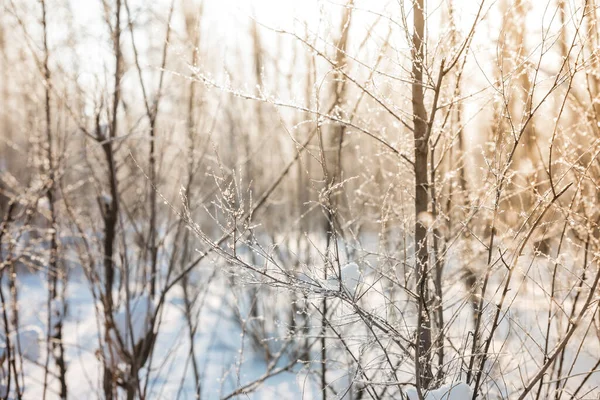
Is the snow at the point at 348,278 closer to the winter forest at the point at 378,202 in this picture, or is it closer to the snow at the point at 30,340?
the winter forest at the point at 378,202

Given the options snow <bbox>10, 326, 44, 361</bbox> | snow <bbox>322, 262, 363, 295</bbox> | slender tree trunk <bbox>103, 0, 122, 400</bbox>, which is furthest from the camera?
snow <bbox>10, 326, 44, 361</bbox>

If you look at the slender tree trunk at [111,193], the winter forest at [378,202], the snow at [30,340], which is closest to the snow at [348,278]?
the winter forest at [378,202]

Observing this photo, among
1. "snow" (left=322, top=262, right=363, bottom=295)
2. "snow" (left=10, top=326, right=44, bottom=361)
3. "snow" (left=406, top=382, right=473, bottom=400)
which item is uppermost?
"snow" (left=322, top=262, right=363, bottom=295)

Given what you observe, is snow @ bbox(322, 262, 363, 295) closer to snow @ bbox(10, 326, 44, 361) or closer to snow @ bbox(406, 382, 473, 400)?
snow @ bbox(406, 382, 473, 400)

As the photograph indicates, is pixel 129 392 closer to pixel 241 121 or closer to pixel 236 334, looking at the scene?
pixel 241 121

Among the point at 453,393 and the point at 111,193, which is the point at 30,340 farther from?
the point at 453,393

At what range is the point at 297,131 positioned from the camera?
4801 millimetres

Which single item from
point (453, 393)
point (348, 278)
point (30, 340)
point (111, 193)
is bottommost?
point (30, 340)

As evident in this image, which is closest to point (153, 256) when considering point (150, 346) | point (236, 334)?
point (150, 346)

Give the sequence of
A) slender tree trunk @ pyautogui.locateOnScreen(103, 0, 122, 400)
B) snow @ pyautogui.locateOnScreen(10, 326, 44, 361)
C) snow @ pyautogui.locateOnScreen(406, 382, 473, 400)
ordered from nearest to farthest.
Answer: snow @ pyautogui.locateOnScreen(406, 382, 473, 400), slender tree trunk @ pyautogui.locateOnScreen(103, 0, 122, 400), snow @ pyautogui.locateOnScreen(10, 326, 44, 361)

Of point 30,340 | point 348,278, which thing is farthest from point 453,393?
point 30,340

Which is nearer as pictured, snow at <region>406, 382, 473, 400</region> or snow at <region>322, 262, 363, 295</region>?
snow at <region>406, 382, 473, 400</region>

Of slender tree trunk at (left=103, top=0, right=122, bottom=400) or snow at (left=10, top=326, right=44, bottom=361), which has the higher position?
slender tree trunk at (left=103, top=0, right=122, bottom=400)

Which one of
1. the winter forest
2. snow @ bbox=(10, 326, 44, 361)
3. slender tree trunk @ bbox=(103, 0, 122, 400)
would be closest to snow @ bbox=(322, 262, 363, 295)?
the winter forest
